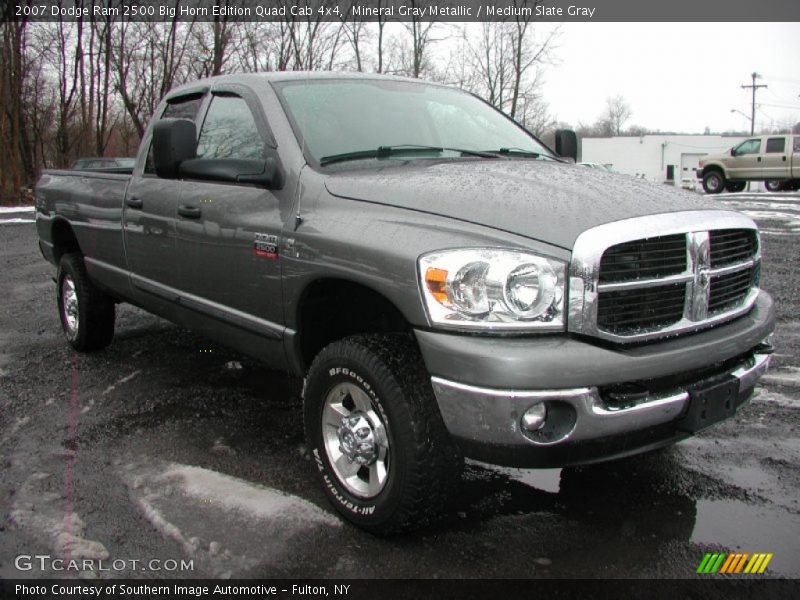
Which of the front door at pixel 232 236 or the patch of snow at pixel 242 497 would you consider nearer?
the patch of snow at pixel 242 497

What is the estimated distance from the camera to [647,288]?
8.30ft

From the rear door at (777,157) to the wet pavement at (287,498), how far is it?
23.3 meters

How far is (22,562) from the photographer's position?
272 cm

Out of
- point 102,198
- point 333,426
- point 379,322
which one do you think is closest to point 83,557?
point 333,426

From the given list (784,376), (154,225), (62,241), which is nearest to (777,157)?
(784,376)

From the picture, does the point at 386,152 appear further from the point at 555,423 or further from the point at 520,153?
the point at 555,423

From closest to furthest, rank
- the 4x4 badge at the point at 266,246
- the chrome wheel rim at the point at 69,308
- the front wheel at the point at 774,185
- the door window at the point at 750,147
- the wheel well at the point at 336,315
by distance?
the wheel well at the point at 336,315, the 4x4 badge at the point at 266,246, the chrome wheel rim at the point at 69,308, the door window at the point at 750,147, the front wheel at the point at 774,185

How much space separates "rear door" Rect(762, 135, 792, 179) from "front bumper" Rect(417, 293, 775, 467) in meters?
26.1

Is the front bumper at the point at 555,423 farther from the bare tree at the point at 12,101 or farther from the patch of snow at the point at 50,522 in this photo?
the bare tree at the point at 12,101

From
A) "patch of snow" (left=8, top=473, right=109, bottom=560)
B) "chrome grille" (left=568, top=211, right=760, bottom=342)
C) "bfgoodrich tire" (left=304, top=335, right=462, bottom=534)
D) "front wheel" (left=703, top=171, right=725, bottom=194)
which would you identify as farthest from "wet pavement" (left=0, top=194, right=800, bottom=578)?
"front wheel" (left=703, top=171, right=725, bottom=194)

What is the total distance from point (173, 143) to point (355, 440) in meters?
1.71

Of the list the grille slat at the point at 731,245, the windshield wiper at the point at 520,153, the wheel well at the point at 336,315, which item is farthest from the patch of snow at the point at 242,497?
the windshield wiper at the point at 520,153

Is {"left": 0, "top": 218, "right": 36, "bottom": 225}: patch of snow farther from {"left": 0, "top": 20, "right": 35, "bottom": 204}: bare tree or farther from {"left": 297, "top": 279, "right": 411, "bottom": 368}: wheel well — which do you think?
{"left": 297, "top": 279, "right": 411, "bottom": 368}: wheel well

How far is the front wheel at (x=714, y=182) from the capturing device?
86.8 ft
